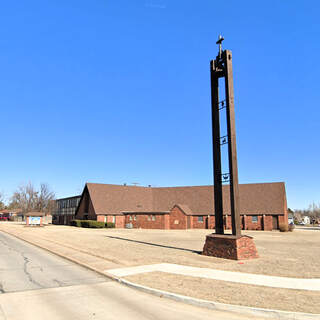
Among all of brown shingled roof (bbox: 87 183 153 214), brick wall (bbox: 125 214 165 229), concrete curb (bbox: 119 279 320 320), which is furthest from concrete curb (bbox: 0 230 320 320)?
brown shingled roof (bbox: 87 183 153 214)

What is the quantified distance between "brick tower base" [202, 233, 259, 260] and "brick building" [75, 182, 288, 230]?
3145cm

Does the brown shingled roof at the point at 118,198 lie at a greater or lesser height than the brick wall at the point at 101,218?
greater

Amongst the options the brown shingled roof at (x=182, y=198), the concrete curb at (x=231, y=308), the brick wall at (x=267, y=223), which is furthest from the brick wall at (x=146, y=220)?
the concrete curb at (x=231, y=308)

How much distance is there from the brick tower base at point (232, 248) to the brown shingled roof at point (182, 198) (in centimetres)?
3220

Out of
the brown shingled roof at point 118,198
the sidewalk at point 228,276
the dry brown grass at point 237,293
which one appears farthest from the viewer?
the brown shingled roof at point 118,198

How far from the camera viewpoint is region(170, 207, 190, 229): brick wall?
158 feet

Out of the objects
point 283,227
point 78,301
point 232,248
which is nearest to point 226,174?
point 232,248

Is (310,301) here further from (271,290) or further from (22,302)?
(22,302)

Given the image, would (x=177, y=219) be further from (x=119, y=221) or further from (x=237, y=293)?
(x=237, y=293)

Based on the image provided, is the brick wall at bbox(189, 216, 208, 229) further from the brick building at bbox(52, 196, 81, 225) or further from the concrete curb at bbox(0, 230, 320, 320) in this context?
the concrete curb at bbox(0, 230, 320, 320)

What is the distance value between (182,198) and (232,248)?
39.0m

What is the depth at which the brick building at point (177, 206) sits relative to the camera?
149 ft

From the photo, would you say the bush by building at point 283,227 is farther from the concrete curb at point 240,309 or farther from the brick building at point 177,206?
the concrete curb at point 240,309

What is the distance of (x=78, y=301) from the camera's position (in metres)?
7.62
